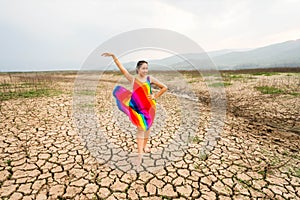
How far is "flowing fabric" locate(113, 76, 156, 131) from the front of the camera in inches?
85.1

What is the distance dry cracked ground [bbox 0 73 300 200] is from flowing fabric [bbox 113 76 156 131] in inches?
31.9

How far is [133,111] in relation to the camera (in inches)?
87.4

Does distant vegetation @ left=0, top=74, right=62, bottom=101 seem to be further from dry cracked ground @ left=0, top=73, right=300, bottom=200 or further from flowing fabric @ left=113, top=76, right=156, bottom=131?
flowing fabric @ left=113, top=76, right=156, bottom=131

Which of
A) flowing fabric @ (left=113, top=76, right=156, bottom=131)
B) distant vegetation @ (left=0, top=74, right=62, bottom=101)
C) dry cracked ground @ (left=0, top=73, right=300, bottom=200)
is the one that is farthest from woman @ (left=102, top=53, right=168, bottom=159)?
distant vegetation @ (left=0, top=74, right=62, bottom=101)

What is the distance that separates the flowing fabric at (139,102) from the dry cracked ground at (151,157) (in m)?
0.81

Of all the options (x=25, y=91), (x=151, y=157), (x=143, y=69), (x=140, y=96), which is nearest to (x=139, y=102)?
(x=140, y=96)

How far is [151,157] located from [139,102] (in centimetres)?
115

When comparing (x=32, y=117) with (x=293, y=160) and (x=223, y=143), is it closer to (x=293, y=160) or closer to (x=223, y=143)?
(x=223, y=143)

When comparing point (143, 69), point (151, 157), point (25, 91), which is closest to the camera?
point (143, 69)

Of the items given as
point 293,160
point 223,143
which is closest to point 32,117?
point 223,143

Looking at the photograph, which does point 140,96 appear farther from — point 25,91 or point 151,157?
point 25,91

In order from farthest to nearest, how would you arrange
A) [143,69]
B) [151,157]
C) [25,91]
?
[25,91], [151,157], [143,69]

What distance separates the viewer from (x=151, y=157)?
2840 mm

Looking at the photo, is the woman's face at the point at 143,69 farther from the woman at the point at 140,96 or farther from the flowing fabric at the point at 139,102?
the flowing fabric at the point at 139,102
